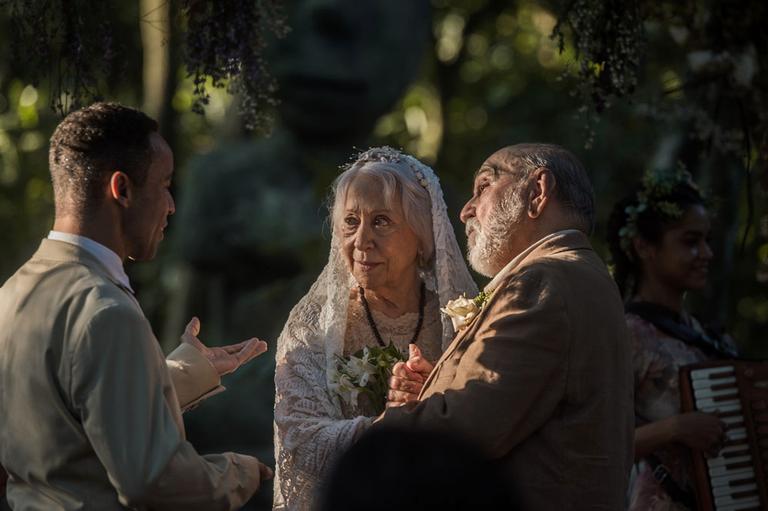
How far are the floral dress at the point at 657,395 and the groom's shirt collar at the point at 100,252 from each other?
2964mm

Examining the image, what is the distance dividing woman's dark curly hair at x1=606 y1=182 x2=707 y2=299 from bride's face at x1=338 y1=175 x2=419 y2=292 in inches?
72.3

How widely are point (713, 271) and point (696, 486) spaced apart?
4269 mm

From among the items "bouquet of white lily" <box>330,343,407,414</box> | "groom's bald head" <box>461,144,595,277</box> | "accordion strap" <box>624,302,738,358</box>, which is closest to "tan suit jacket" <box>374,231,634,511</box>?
"groom's bald head" <box>461,144,595,277</box>

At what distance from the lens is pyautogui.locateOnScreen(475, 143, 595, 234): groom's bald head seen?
15.1ft

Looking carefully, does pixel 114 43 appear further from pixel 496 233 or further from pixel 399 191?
pixel 496 233

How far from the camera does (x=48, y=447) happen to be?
12.4 ft

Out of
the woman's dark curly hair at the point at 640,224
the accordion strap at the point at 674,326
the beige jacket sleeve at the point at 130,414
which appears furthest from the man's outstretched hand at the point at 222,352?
the woman's dark curly hair at the point at 640,224

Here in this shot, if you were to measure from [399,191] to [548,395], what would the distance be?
135 cm

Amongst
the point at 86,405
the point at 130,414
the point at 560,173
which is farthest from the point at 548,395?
the point at 86,405

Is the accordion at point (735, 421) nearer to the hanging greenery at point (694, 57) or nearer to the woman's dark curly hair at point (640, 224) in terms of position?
the woman's dark curly hair at point (640, 224)

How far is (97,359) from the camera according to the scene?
146 inches

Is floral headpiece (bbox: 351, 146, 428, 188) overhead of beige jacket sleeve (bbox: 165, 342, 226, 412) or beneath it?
overhead

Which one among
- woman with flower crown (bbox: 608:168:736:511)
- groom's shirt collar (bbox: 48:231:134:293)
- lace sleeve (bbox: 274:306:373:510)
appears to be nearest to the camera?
groom's shirt collar (bbox: 48:231:134:293)

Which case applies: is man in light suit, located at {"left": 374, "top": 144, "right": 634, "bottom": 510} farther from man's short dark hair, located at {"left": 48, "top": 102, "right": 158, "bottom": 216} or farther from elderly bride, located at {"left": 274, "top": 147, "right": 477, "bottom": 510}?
man's short dark hair, located at {"left": 48, "top": 102, "right": 158, "bottom": 216}
